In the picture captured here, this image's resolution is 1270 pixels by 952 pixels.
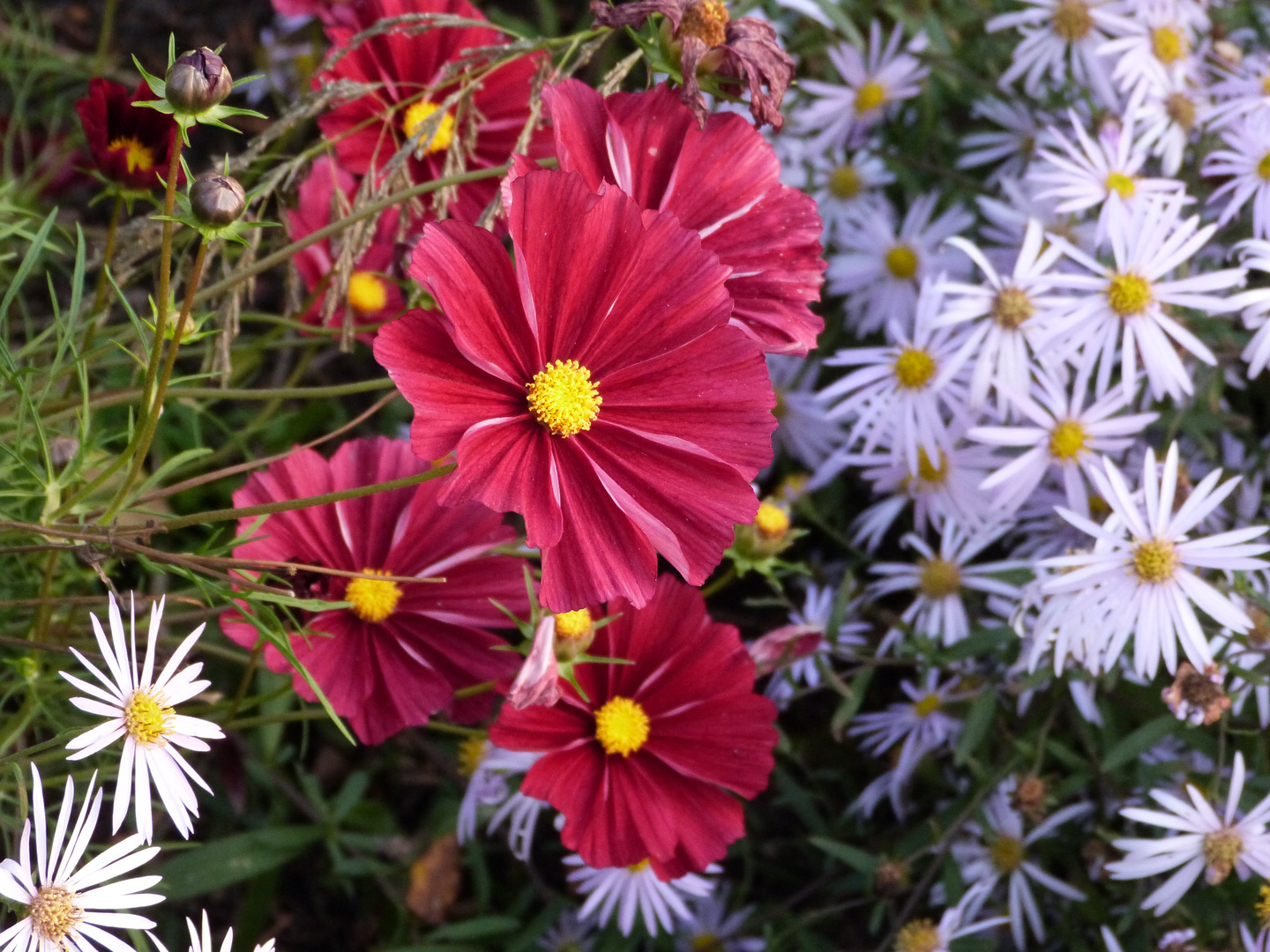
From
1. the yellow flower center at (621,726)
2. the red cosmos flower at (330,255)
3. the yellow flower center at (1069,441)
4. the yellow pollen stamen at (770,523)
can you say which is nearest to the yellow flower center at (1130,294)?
the yellow flower center at (1069,441)

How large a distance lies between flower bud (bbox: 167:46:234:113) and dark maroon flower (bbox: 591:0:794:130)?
34 cm

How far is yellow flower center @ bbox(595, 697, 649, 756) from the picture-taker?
3.83ft

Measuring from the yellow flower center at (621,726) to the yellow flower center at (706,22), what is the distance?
629 millimetres

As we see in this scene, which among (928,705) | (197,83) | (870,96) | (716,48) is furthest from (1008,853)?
(197,83)

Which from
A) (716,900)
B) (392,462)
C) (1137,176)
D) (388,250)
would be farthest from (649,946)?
(1137,176)

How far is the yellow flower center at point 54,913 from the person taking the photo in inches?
31.9

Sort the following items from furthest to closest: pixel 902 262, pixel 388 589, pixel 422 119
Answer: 1. pixel 902 262
2. pixel 422 119
3. pixel 388 589

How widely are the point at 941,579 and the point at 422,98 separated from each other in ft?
2.94

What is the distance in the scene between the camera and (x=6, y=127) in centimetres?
184

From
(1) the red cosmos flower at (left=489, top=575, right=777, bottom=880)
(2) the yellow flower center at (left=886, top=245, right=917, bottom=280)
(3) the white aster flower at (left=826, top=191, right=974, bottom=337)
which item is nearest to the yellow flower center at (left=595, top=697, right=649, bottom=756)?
(1) the red cosmos flower at (left=489, top=575, right=777, bottom=880)

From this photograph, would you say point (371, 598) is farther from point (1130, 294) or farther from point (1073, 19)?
point (1073, 19)

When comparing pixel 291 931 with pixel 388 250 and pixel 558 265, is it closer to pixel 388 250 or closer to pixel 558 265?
pixel 388 250

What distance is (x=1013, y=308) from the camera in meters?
1.44

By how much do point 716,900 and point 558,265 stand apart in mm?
1001
